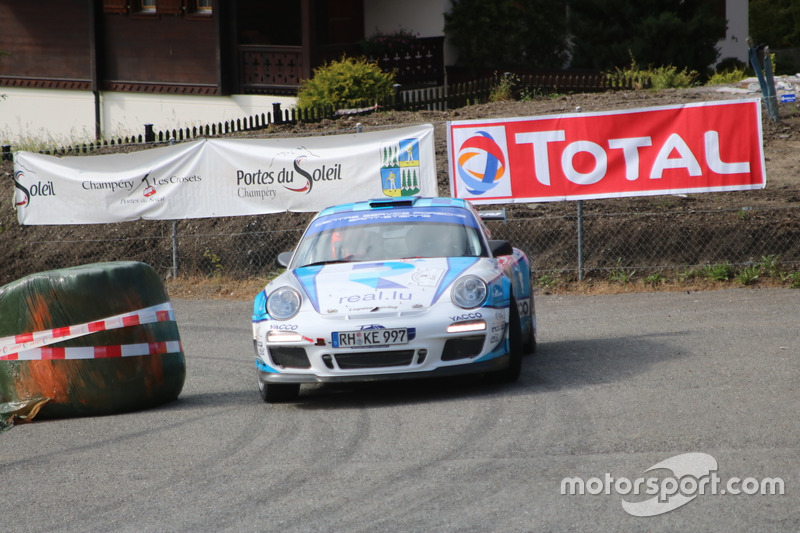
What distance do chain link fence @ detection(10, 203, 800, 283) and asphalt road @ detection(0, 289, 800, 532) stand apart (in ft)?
12.2

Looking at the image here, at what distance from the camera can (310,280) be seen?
800 cm

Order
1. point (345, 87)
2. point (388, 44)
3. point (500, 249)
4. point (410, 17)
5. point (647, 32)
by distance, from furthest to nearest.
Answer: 1. point (410, 17)
2. point (388, 44)
3. point (647, 32)
4. point (345, 87)
5. point (500, 249)

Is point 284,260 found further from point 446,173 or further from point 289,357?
point 446,173

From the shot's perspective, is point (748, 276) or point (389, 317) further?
point (748, 276)

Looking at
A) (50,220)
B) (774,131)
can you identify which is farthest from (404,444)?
(774,131)

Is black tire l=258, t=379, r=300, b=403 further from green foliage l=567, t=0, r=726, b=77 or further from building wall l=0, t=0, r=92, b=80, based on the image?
building wall l=0, t=0, r=92, b=80

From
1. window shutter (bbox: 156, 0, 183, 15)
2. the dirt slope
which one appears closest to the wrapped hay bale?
the dirt slope

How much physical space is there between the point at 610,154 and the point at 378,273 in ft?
18.3

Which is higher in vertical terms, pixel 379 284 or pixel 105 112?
pixel 105 112

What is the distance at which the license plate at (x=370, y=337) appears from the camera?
289 inches

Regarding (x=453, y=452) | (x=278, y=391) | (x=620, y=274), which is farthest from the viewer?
(x=620, y=274)

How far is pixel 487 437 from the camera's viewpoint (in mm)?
6414

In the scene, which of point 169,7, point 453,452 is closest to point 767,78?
point 453,452

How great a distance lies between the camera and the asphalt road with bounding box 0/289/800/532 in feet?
16.6
